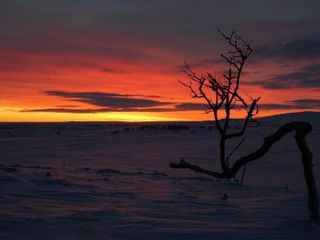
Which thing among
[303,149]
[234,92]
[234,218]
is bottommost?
[234,218]

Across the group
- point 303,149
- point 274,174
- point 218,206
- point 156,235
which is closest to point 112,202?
point 218,206

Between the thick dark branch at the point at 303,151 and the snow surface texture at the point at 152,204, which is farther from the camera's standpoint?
the thick dark branch at the point at 303,151

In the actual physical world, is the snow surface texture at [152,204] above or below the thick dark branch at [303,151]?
below

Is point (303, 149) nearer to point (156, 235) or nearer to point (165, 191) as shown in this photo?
point (156, 235)

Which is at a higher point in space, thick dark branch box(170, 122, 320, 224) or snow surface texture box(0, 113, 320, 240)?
thick dark branch box(170, 122, 320, 224)

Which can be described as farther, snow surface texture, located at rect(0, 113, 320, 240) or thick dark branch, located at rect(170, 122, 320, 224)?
thick dark branch, located at rect(170, 122, 320, 224)

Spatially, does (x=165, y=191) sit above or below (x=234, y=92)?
below

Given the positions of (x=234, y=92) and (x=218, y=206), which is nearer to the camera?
(x=234, y=92)

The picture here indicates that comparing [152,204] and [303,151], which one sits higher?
[303,151]

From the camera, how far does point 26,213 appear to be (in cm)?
810

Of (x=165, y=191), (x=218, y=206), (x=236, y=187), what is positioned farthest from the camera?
(x=236, y=187)

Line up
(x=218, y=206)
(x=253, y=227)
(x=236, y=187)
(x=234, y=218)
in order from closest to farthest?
(x=253, y=227), (x=234, y=218), (x=218, y=206), (x=236, y=187)

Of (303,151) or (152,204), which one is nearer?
(303,151)

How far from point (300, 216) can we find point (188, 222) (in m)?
2.13
